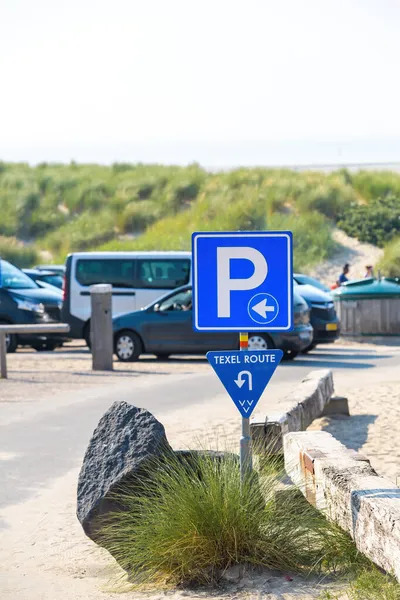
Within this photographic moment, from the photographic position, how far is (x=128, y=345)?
22.2m

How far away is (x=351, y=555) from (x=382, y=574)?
50cm

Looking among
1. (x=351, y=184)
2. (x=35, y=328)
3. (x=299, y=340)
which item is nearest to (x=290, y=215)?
(x=351, y=184)

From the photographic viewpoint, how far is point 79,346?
2698 centimetres

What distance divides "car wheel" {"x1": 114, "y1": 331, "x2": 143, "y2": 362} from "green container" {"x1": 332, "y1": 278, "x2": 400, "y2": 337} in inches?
285

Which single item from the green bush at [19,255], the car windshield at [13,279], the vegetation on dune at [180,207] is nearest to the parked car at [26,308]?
the car windshield at [13,279]

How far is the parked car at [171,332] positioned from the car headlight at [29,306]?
2.67 meters

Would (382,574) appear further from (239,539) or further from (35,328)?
(35,328)

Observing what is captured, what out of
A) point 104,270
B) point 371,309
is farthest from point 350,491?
point 371,309

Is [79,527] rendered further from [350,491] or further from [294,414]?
[294,414]

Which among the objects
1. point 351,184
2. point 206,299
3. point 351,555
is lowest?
point 351,555

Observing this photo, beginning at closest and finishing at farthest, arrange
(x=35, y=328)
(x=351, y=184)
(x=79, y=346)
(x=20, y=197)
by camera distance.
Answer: (x=35, y=328), (x=79, y=346), (x=351, y=184), (x=20, y=197)

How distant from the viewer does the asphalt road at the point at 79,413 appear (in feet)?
34.7

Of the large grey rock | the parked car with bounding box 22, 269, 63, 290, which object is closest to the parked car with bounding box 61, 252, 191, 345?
the parked car with bounding box 22, 269, 63, 290

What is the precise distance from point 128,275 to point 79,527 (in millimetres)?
16483
